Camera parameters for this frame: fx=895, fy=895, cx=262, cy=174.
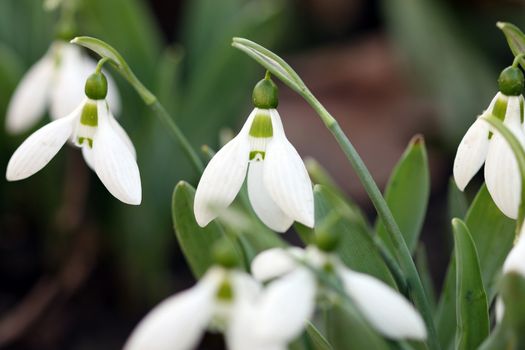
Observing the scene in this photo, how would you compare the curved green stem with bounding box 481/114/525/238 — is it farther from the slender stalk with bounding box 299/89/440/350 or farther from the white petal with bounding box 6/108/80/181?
the white petal with bounding box 6/108/80/181

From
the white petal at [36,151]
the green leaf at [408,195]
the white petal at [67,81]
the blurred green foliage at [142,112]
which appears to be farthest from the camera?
the blurred green foliage at [142,112]

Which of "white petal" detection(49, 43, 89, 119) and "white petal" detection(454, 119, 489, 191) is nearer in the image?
"white petal" detection(454, 119, 489, 191)

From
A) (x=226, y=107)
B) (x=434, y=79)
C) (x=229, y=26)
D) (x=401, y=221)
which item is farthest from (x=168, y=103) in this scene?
(x=434, y=79)

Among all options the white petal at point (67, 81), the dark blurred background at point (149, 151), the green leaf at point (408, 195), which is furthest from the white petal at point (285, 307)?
the dark blurred background at point (149, 151)

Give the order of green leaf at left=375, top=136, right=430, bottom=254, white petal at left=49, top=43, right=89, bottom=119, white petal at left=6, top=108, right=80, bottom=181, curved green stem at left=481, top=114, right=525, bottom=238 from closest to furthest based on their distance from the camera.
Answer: curved green stem at left=481, top=114, right=525, bottom=238 → white petal at left=6, top=108, right=80, bottom=181 → green leaf at left=375, top=136, right=430, bottom=254 → white petal at left=49, top=43, right=89, bottom=119

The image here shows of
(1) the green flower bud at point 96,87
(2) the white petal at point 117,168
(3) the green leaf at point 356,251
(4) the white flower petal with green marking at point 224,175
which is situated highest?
(1) the green flower bud at point 96,87

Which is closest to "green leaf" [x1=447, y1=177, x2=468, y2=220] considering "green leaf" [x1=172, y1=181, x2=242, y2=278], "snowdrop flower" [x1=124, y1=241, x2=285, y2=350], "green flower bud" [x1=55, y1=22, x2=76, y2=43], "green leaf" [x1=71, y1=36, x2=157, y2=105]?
"green leaf" [x1=172, y1=181, x2=242, y2=278]

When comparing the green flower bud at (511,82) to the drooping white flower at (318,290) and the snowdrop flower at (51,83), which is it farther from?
the snowdrop flower at (51,83)

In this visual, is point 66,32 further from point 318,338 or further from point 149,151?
point 318,338
